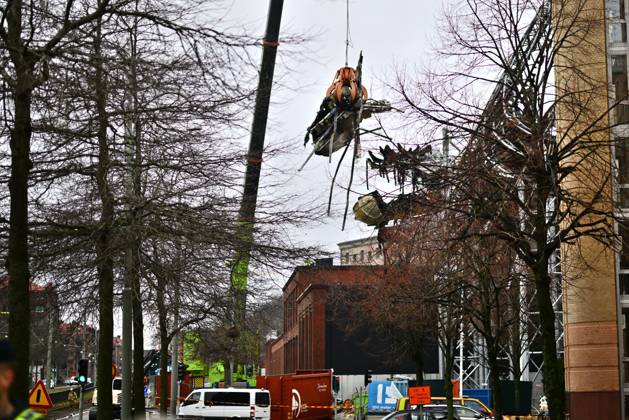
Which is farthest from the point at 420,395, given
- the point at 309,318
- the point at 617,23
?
the point at 309,318

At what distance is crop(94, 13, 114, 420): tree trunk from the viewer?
13.1 m

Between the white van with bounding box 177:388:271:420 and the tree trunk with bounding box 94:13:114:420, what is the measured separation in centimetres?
1947

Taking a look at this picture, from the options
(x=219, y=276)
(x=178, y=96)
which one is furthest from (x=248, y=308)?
(x=178, y=96)

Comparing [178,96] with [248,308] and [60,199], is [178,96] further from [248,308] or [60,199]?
[248,308]

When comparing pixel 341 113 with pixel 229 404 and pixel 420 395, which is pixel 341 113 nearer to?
pixel 420 395

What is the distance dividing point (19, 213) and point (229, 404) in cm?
2871

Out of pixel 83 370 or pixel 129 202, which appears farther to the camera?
pixel 83 370

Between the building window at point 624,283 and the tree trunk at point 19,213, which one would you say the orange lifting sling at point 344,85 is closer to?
the building window at point 624,283

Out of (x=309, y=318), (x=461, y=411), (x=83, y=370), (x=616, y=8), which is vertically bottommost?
(x=461, y=411)

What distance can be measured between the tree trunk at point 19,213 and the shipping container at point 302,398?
27429 mm

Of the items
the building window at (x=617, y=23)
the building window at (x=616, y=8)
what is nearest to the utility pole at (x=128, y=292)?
the building window at (x=617, y=23)

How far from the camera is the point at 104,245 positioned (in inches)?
647

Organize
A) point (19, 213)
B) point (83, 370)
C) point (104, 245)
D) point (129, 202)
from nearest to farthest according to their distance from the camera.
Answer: point (19, 213) < point (129, 202) < point (104, 245) < point (83, 370)

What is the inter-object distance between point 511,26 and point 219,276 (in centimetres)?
785
